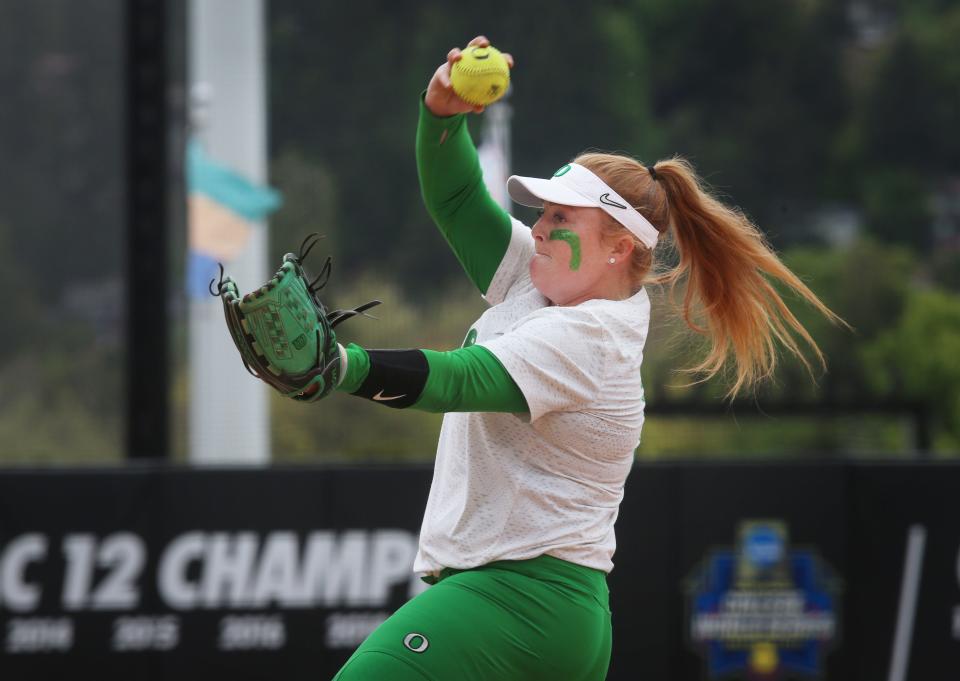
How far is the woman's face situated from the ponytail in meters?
0.13

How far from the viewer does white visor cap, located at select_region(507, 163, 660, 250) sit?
3.05m

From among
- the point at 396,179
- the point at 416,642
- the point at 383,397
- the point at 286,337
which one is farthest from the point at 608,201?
the point at 396,179

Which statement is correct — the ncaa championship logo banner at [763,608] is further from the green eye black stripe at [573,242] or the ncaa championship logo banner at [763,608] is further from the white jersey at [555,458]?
the green eye black stripe at [573,242]

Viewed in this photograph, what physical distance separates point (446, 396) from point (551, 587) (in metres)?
0.56

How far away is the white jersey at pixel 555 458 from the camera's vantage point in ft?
9.34

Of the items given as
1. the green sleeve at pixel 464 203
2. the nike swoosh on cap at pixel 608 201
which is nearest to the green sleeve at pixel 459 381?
the nike swoosh on cap at pixel 608 201

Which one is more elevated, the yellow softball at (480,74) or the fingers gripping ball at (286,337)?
the yellow softball at (480,74)

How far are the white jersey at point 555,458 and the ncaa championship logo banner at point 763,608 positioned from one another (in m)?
2.94

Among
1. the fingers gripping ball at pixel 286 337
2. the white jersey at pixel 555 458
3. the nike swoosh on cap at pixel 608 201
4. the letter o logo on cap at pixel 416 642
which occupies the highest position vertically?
the nike swoosh on cap at pixel 608 201

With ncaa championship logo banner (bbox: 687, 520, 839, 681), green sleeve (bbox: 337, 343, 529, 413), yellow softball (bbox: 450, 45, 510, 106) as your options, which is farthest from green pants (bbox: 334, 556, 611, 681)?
ncaa championship logo banner (bbox: 687, 520, 839, 681)

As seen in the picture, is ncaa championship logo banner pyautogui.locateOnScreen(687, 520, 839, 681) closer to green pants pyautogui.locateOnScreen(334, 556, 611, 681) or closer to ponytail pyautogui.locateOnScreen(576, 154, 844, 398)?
ponytail pyautogui.locateOnScreen(576, 154, 844, 398)

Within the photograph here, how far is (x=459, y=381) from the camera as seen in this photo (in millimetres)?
2639

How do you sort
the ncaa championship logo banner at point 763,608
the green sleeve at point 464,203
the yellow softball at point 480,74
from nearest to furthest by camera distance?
1. the yellow softball at point 480,74
2. the green sleeve at point 464,203
3. the ncaa championship logo banner at point 763,608

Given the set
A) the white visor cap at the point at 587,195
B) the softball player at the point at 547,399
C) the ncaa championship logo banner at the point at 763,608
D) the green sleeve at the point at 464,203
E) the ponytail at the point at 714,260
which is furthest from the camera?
the ncaa championship logo banner at the point at 763,608
